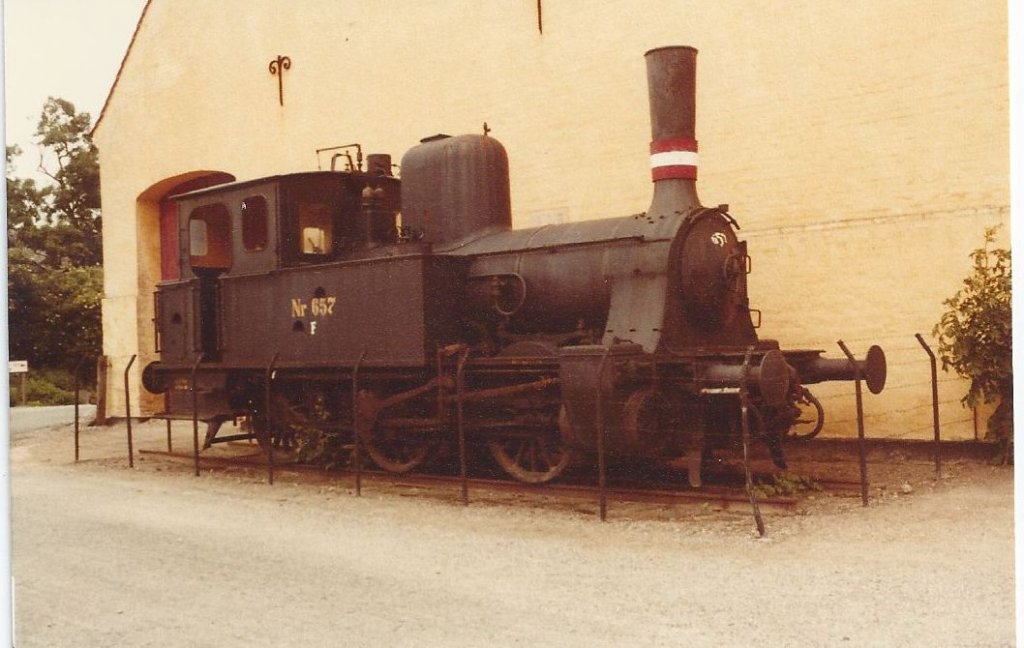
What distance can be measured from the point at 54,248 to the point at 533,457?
146 inches

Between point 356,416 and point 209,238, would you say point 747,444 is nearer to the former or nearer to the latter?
point 356,416

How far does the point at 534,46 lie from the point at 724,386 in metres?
5.36

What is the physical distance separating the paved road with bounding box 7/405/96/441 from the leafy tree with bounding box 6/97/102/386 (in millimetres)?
337

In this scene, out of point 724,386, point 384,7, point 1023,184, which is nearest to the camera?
point 1023,184

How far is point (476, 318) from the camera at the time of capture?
855cm

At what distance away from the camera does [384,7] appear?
1244 centimetres

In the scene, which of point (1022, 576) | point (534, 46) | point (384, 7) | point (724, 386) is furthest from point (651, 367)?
point (384, 7)

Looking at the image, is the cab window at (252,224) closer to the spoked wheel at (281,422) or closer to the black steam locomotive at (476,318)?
the black steam locomotive at (476,318)

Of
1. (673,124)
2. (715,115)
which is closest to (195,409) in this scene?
(673,124)

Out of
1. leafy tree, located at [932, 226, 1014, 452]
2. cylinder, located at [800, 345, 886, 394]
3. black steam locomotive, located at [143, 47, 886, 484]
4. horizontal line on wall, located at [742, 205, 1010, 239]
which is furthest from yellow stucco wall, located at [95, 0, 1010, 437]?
cylinder, located at [800, 345, 886, 394]

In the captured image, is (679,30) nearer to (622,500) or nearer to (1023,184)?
(622,500)

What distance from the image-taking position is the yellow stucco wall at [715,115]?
27.8 feet

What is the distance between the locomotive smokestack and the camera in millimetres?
7652

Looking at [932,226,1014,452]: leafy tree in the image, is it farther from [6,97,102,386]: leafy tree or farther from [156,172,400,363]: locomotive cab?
[6,97,102,386]: leafy tree
